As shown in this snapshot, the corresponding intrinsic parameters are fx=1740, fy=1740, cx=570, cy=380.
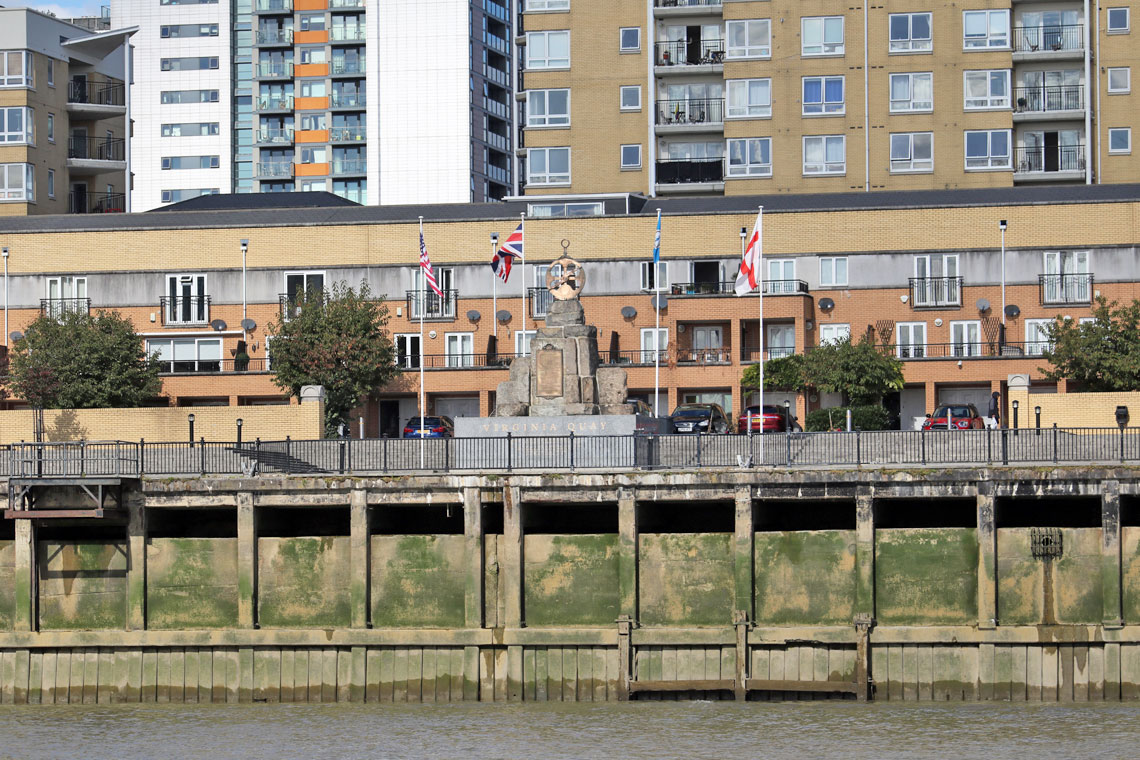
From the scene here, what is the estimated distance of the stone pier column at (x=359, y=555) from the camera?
3897 centimetres

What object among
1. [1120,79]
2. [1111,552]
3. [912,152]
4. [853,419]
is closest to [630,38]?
[912,152]

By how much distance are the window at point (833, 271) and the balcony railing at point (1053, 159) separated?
62.0 ft

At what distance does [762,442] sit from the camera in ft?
130

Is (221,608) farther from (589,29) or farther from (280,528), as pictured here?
(589,29)

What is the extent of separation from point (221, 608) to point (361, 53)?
9007cm

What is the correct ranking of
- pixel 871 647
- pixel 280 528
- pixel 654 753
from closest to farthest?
1. pixel 654 753
2. pixel 871 647
3. pixel 280 528

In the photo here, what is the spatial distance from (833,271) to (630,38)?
22721mm

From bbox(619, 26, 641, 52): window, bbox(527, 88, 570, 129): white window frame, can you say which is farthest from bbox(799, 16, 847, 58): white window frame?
bbox(527, 88, 570, 129): white window frame

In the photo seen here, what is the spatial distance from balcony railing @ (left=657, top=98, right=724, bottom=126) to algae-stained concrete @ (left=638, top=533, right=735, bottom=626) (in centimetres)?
5233

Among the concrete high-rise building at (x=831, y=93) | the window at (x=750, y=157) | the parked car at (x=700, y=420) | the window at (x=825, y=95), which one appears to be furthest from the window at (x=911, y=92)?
the parked car at (x=700, y=420)

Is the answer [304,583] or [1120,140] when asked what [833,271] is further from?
[304,583]

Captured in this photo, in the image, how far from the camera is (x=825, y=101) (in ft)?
280

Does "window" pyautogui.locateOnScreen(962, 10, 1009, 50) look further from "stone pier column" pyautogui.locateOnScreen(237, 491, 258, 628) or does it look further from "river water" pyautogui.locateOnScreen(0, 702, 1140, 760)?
"stone pier column" pyautogui.locateOnScreen(237, 491, 258, 628)

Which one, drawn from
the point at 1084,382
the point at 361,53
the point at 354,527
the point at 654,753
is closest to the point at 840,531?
the point at 654,753
